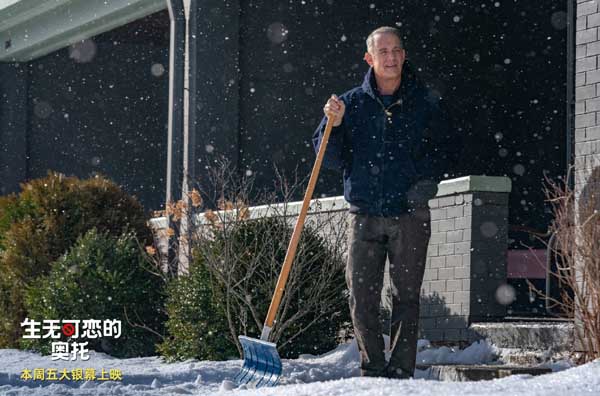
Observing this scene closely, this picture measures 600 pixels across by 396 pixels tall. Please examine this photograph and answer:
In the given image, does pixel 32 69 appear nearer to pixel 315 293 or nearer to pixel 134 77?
pixel 134 77

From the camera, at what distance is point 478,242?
9414mm

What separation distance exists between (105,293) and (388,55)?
17.4 feet

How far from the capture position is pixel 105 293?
36.5 feet

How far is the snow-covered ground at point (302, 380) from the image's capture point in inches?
215

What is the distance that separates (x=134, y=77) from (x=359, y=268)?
1616 cm

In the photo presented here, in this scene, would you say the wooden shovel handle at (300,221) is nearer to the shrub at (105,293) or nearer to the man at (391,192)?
the man at (391,192)

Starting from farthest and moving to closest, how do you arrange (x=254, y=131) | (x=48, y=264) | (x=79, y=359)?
(x=254, y=131) → (x=48, y=264) → (x=79, y=359)

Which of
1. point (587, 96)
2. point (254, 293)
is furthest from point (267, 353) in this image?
point (587, 96)

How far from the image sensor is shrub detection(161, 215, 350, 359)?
9.62 metres

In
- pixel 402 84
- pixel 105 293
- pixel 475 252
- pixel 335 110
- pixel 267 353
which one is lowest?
pixel 267 353

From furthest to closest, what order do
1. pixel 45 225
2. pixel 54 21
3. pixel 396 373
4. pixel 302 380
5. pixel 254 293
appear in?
pixel 54 21 → pixel 45 225 → pixel 254 293 → pixel 302 380 → pixel 396 373

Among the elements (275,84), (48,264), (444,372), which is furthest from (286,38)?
(444,372)

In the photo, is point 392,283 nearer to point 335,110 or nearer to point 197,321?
point 335,110

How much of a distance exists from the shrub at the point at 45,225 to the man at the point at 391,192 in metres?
5.51
